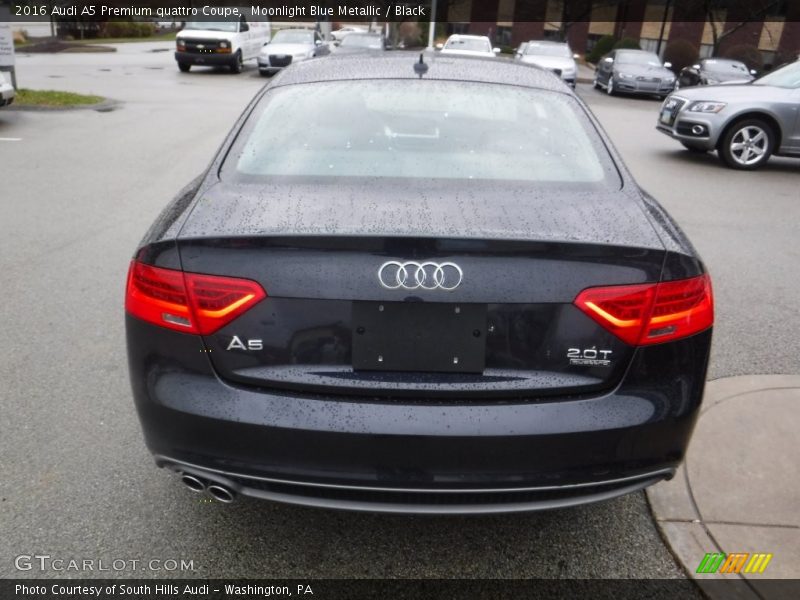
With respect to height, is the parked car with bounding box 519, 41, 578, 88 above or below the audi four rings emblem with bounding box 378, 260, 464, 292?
below

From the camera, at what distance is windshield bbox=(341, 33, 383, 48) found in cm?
2491

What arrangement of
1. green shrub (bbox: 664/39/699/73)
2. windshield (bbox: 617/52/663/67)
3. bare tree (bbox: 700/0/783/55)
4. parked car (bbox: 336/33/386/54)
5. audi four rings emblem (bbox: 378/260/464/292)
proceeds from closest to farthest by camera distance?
audi four rings emblem (bbox: 378/260/464/292) < windshield (bbox: 617/52/663/67) < parked car (bbox: 336/33/386/54) < green shrub (bbox: 664/39/699/73) < bare tree (bbox: 700/0/783/55)

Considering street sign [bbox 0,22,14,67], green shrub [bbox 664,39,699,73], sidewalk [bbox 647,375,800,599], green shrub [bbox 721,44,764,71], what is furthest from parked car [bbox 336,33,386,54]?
sidewalk [bbox 647,375,800,599]

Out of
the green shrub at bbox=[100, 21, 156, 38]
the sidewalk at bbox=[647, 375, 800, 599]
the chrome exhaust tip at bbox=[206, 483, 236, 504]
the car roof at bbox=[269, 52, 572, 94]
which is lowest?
the green shrub at bbox=[100, 21, 156, 38]

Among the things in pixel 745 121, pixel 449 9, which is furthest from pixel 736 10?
pixel 745 121

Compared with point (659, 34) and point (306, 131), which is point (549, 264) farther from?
point (659, 34)

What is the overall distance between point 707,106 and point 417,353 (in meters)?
10.1

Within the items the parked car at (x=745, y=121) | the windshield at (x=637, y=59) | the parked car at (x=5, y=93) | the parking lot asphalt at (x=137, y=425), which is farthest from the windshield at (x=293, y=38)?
the parked car at (x=745, y=121)

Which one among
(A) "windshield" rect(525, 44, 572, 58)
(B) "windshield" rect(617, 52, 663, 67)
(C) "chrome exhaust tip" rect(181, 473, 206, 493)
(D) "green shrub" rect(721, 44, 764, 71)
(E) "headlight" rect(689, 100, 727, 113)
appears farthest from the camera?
(D) "green shrub" rect(721, 44, 764, 71)

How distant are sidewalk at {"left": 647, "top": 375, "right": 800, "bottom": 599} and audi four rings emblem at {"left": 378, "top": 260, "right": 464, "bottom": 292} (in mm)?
1450

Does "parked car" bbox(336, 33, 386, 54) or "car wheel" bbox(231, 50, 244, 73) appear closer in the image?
"car wheel" bbox(231, 50, 244, 73)

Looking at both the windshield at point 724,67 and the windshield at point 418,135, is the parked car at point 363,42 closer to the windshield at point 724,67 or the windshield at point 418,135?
the windshield at point 724,67

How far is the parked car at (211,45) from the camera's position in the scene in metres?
23.5

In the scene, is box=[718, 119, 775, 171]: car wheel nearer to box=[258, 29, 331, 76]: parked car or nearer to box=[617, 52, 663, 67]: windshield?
box=[617, 52, 663, 67]: windshield
